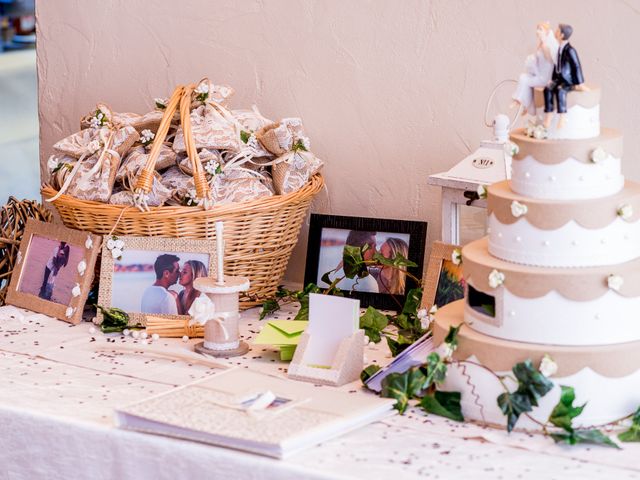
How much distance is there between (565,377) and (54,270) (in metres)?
0.92

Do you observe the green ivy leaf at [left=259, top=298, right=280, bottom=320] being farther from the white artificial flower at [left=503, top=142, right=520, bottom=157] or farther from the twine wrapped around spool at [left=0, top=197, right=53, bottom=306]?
the white artificial flower at [left=503, top=142, right=520, bottom=157]

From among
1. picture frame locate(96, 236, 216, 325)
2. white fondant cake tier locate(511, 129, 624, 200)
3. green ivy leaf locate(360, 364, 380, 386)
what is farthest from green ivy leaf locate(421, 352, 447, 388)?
picture frame locate(96, 236, 216, 325)

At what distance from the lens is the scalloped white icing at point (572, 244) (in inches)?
47.6

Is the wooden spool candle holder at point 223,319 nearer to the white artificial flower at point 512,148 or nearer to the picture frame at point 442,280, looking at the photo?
the picture frame at point 442,280

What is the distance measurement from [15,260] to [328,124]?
0.62 metres

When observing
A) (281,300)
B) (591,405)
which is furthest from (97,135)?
(591,405)

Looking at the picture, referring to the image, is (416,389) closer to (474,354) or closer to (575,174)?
(474,354)

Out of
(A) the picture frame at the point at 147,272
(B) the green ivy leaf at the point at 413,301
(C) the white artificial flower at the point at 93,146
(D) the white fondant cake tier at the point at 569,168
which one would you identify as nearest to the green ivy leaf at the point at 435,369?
(D) the white fondant cake tier at the point at 569,168

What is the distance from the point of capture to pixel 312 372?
1.39 metres

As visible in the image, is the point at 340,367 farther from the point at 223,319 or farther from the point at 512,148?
the point at 512,148

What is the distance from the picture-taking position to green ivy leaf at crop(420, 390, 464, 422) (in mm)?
1251

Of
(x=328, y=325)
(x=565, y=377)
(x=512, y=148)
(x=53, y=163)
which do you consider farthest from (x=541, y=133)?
(x=53, y=163)

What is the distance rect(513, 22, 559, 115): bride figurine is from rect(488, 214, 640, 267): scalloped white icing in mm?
147

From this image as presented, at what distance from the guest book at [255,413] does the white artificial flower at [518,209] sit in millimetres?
281
